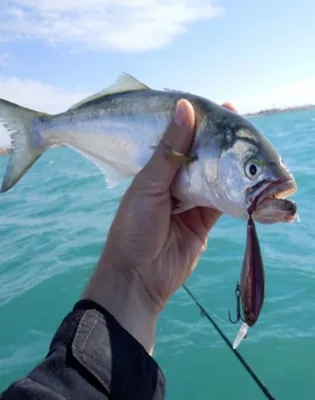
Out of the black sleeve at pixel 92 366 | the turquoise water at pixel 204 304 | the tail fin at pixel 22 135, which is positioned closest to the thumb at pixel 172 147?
the black sleeve at pixel 92 366

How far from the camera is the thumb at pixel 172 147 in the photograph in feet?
8.75

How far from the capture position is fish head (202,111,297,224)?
2263 millimetres

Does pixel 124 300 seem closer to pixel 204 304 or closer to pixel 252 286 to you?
pixel 252 286

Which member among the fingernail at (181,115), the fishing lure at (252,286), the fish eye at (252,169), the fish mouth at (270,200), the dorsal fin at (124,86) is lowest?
the fishing lure at (252,286)

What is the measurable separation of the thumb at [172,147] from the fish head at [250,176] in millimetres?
188

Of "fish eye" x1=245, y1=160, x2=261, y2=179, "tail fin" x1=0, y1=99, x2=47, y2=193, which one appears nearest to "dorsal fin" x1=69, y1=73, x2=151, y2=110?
"tail fin" x1=0, y1=99, x2=47, y2=193

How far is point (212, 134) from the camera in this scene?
2688 millimetres

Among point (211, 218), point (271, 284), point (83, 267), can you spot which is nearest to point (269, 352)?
point (271, 284)

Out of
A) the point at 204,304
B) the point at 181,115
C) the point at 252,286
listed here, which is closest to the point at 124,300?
the point at 252,286

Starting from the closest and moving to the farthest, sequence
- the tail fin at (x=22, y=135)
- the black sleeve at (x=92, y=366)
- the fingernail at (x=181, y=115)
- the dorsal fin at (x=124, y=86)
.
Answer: the black sleeve at (x=92, y=366) < the fingernail at (x=181, y=115) < the dorsal fin at (x=124, y=86) < the tail fin at (x=22, y=135)

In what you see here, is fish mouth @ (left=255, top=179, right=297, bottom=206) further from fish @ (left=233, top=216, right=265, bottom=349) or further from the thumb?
the thumb

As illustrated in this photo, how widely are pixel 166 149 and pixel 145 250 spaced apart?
61cm

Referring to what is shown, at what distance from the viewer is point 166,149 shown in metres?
2.70

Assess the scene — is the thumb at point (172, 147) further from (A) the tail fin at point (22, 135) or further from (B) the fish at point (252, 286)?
(A) the tail fin at point (22, 135)
